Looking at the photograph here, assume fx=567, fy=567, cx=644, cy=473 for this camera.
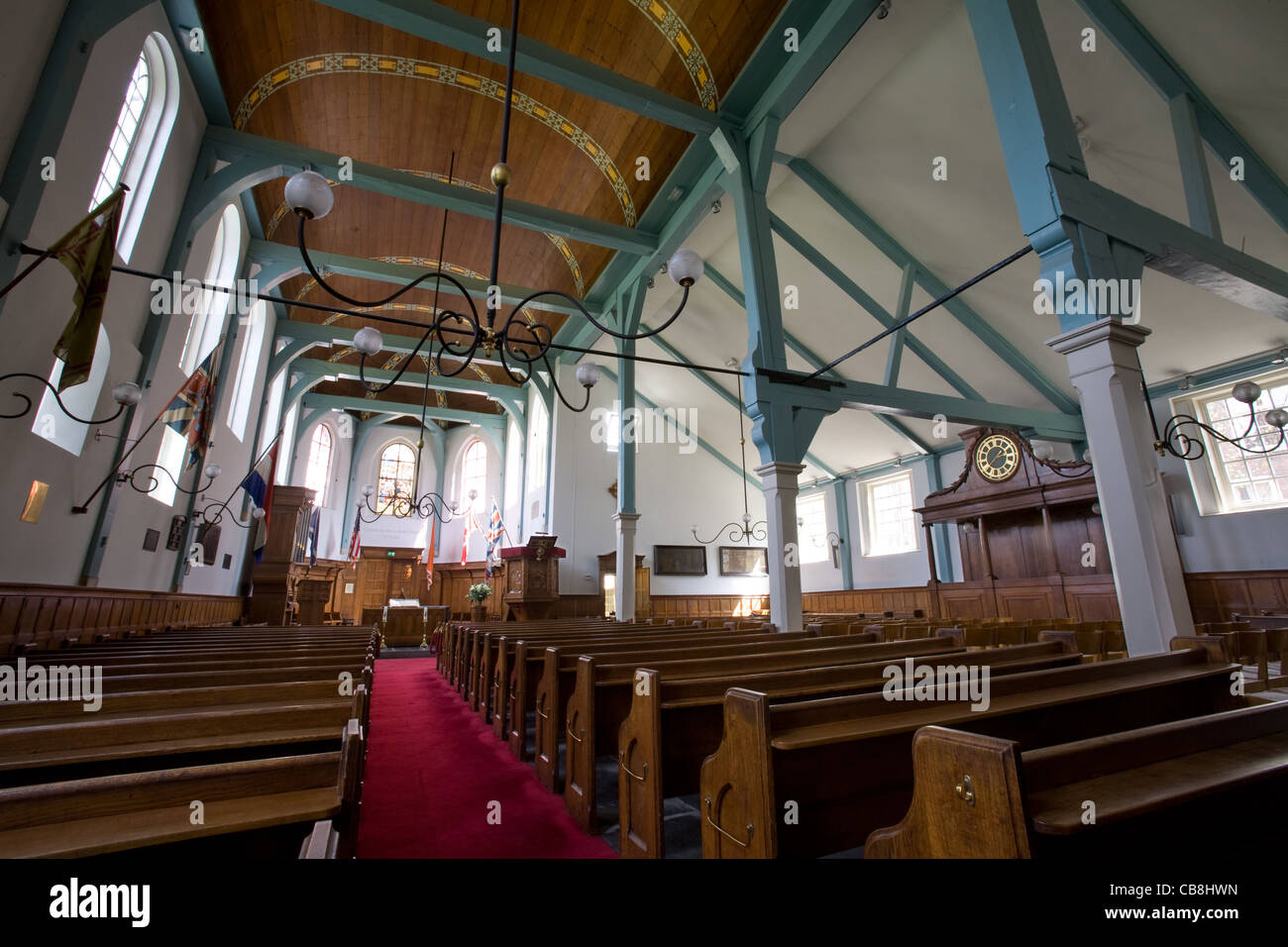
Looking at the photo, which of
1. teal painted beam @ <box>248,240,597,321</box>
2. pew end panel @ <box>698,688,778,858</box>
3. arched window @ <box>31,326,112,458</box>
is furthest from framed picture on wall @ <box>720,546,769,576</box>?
pew end panel @ <box>698,688,778,858</box>

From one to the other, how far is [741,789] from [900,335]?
6372 mm

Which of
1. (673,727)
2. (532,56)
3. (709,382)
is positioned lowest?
(673,727)

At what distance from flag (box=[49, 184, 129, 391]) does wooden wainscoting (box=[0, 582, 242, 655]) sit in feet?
5.10

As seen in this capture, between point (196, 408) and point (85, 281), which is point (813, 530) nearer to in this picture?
point (196, 408)

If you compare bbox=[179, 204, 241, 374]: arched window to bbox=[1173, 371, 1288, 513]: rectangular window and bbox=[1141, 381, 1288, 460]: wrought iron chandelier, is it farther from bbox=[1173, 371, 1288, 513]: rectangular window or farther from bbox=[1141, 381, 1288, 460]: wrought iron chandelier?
bbox=[1173, 371, 1288, 513]: rectangular window

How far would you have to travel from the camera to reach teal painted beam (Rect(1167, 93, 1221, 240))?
13.7 feet

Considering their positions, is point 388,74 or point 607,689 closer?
point 607,689

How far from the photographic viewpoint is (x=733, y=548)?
45.8ft

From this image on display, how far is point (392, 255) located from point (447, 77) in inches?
144

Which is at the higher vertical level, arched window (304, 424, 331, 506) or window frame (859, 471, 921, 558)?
arched window (304, 424, 331, 506)

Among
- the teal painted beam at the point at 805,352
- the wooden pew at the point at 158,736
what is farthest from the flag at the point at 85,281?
the teal painted beam at the point at 805,352

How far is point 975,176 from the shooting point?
6535mm

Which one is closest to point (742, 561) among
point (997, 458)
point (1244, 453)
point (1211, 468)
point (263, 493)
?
point (997, 458)
